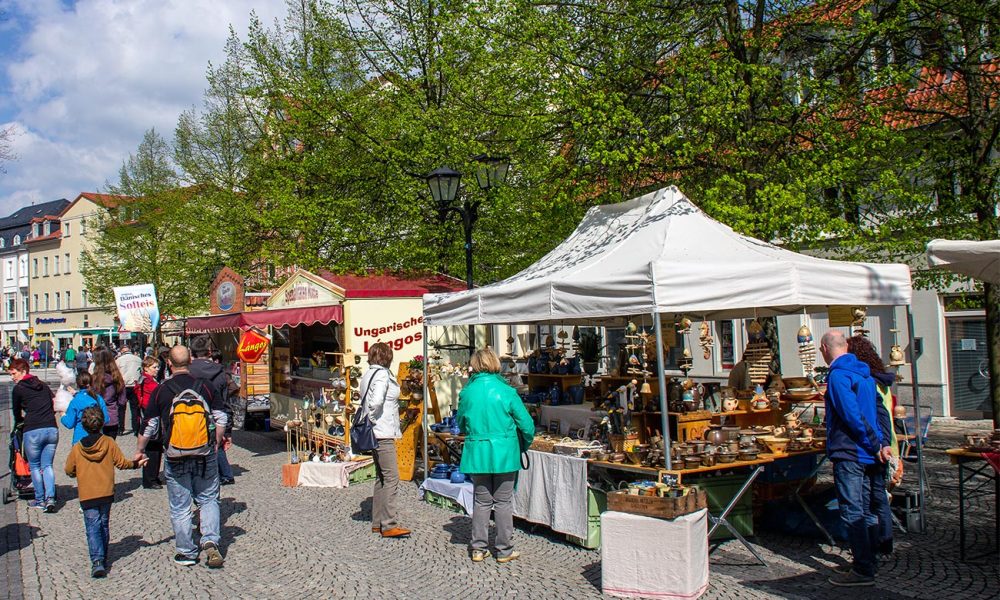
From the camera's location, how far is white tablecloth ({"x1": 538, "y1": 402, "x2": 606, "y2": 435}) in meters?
8.48

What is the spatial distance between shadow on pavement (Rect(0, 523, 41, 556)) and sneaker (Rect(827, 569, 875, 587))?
7.03 meters

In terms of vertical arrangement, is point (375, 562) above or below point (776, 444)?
below

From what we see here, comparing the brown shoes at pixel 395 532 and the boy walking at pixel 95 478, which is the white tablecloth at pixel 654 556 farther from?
the boy walking at pixel 95 478

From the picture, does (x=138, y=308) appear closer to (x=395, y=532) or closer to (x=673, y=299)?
(x=395, y=532)

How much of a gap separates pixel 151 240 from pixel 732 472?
90.5 feet

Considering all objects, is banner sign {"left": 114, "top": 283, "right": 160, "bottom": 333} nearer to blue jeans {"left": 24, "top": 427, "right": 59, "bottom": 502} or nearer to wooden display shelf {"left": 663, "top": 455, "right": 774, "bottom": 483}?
blue jeans {"left": 24, "top": 427, "right": 59, "bottom": 502}

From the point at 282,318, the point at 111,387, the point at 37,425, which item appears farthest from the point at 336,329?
the point at 37,425

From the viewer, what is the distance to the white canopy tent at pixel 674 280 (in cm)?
617

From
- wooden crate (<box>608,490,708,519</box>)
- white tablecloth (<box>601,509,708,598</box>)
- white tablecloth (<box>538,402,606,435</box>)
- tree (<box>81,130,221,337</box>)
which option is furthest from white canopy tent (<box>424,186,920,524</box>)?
tree (<box>81,130,221,337</box>)

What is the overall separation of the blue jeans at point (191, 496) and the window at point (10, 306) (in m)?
76.1

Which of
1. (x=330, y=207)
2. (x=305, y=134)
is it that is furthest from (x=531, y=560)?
(x=305, y=134)

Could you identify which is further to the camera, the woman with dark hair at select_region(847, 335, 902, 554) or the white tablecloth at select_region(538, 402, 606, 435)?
the white tablecloth at select_region(538, 402, 606, 435)

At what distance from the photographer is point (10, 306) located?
7188 centimetres

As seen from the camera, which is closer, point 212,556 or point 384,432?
point 212,556
